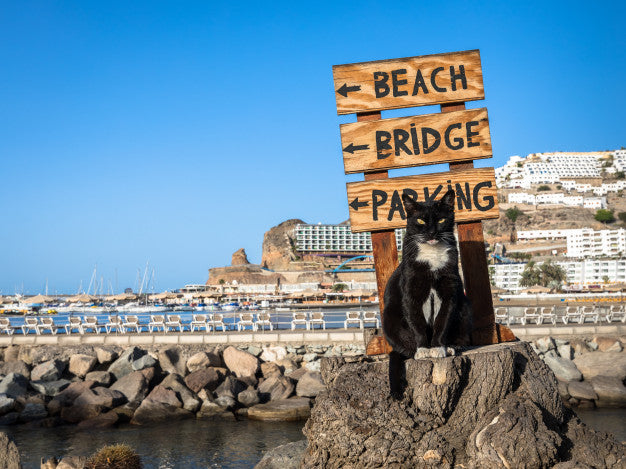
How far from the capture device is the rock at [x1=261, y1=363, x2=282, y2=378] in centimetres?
1744

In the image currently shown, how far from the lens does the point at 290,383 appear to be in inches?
637

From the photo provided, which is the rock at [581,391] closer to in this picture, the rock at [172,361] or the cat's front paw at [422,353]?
the rock at [172,361]

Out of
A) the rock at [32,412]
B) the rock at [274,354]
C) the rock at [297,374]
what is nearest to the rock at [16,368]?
the rock at [32,412]

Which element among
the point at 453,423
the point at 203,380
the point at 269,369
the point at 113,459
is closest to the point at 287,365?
the point at 269,369

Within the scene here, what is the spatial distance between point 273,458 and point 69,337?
49.9 ft

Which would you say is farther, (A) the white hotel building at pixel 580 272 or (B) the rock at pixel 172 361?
(A) the white hotel building at pixel 580 272

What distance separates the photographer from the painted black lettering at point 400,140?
6.25 m

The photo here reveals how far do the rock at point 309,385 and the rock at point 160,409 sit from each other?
282 centimetres

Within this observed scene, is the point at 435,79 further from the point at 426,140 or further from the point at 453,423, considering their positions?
the point at 453,423

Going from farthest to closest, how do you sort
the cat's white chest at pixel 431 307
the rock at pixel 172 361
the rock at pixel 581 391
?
1. the rock at pixel 172 361
2. the rock at pixel 581 391
3. the cat's white chest at pixel 431 307

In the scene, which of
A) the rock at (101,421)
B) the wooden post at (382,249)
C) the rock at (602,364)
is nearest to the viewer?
the wooden post at (382,249)

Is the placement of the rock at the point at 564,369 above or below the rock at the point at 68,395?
below

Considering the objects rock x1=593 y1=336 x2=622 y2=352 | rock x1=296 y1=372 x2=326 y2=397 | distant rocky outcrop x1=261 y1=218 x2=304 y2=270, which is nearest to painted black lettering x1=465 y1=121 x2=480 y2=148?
rock x1=296 y1=372 x2=326 y2=397

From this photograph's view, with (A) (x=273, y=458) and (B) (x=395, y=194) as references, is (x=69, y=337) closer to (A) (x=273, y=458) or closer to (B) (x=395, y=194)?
(A) (x=273, y=458)
